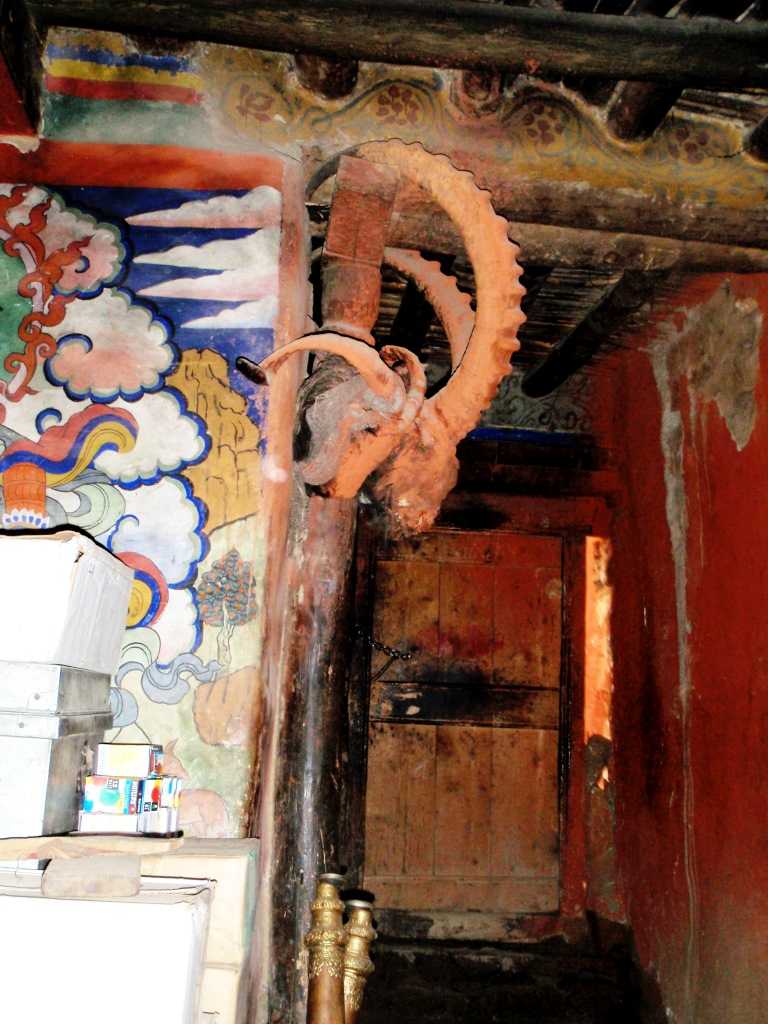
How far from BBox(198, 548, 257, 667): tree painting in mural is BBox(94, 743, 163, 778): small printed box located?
0.31 meters

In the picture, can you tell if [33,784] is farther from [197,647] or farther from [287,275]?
[287,275]

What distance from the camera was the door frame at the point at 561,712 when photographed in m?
4.02

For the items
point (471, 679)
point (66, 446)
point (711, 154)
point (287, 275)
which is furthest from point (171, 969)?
point (471, 679)

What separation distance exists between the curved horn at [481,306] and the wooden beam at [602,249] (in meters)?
0.49

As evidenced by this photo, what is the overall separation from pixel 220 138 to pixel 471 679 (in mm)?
2932

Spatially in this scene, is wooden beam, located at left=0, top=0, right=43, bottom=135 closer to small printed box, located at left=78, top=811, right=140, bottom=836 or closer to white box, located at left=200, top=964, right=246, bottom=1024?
small printed box, located at left=78, top=811, right=140, bottom=836

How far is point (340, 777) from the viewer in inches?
73.2

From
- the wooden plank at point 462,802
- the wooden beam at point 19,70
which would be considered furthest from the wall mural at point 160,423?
the wooden plank at point 462,802

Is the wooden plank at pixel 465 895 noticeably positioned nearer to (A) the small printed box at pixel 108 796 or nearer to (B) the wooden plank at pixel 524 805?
(B) the wooden plank at pixel 524 805

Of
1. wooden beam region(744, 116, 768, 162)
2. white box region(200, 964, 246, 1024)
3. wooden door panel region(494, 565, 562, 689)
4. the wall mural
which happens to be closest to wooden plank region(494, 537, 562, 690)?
wooden door panel region(494, 565, 562, 689)

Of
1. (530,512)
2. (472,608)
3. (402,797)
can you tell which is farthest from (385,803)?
(530,512)

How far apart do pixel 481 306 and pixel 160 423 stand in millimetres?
764

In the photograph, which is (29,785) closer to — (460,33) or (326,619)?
(326,619)

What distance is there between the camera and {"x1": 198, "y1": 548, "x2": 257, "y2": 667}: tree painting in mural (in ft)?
5.98
